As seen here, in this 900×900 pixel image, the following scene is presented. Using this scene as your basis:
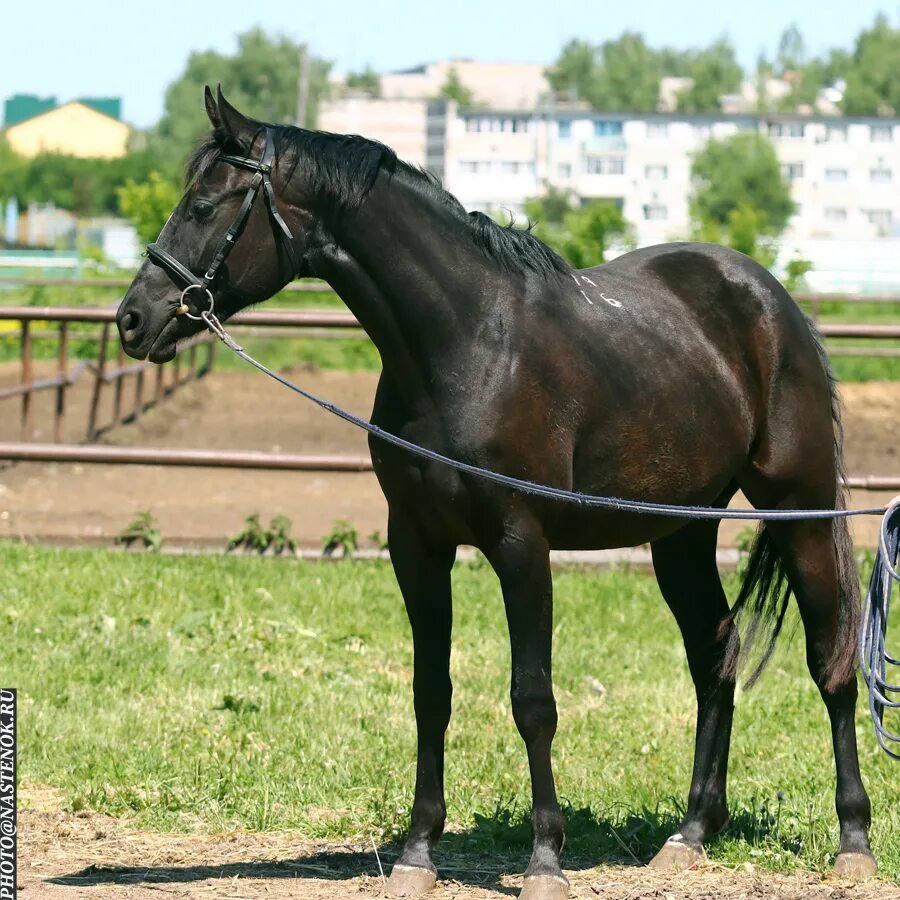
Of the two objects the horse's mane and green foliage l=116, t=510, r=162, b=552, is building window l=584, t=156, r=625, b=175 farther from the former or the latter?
the horse's mane

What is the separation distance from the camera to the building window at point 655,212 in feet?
351

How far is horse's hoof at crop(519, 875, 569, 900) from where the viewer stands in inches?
160

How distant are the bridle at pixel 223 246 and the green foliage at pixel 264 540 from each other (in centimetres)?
458

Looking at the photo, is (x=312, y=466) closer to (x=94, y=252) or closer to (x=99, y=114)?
(x=94, y=252)

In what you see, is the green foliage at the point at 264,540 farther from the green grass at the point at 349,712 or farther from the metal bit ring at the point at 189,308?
the metal bit ring at the point at 189,308

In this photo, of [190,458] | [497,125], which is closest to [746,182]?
[497,125]

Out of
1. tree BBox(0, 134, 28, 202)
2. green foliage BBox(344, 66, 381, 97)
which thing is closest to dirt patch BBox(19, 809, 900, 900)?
tree BBox(0, 134, 28, 202)

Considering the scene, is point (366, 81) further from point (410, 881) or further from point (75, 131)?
point (410, 881)

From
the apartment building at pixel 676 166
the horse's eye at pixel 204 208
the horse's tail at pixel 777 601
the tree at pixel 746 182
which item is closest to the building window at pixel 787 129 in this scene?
the apartment building at pixel 676 166

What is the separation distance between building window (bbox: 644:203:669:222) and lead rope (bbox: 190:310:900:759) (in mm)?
104555

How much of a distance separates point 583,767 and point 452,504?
1.78 metres

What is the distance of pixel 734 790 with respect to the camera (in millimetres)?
5273

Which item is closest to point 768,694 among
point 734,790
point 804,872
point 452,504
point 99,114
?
point 734,790

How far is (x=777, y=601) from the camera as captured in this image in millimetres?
4988
